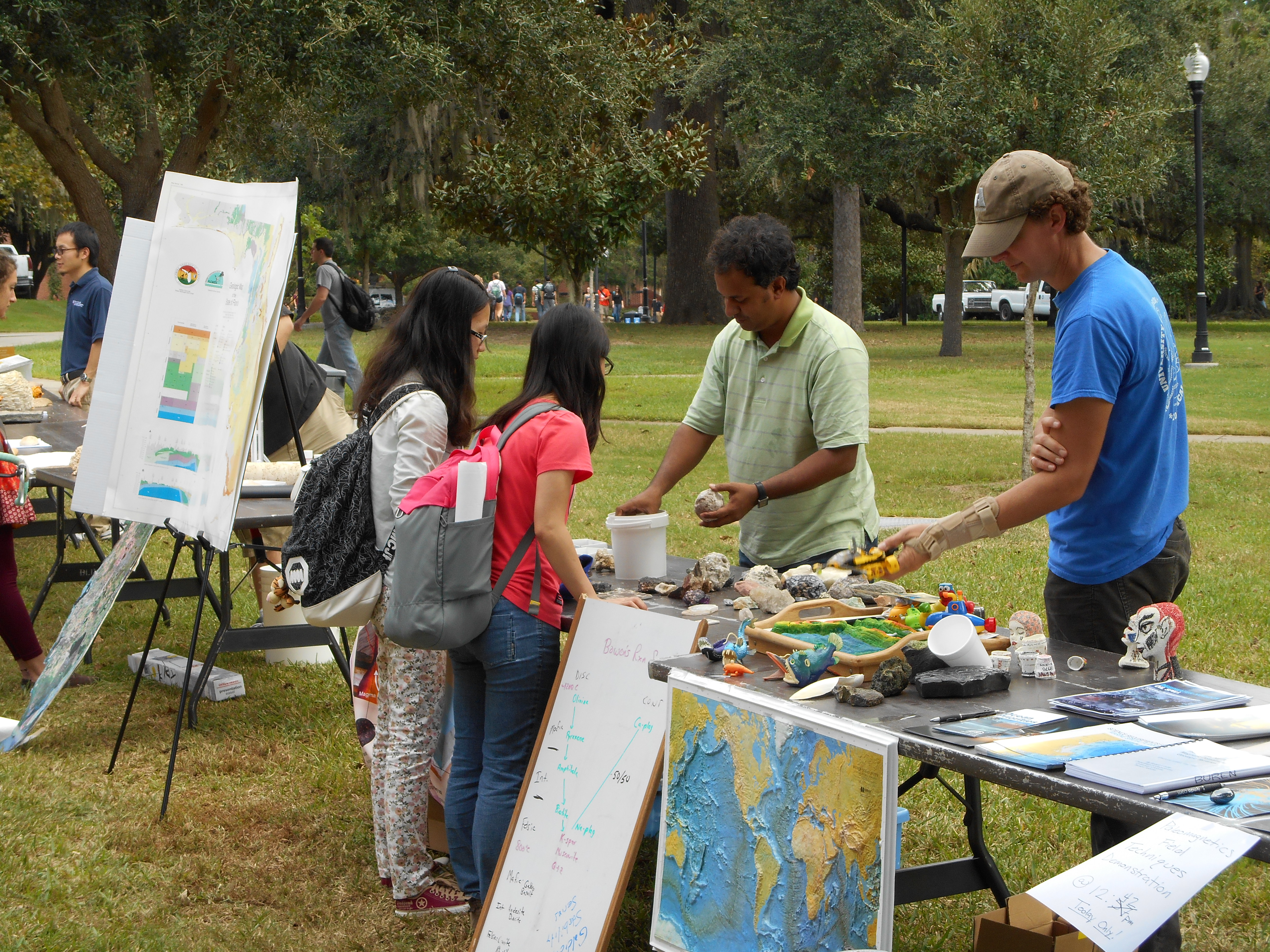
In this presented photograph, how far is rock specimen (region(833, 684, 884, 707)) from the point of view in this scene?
2328 millimetres

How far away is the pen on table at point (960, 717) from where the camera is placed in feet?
7.25

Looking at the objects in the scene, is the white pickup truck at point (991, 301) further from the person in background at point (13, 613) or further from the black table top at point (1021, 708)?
the black table top at point (1021, 708)

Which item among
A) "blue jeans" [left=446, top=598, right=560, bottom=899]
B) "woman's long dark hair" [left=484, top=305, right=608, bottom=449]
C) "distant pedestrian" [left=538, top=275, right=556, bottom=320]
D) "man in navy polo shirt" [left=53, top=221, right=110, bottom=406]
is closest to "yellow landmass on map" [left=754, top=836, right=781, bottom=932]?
"blue jeans" [left=446, top=598, right=560, bottom=899]

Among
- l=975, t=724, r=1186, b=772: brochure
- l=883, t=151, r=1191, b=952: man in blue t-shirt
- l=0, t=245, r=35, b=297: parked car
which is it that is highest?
l=0, t=245, r=35, b=297: parked car

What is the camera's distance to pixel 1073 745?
2031mm

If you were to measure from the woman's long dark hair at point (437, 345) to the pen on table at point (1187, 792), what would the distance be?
2458 mm

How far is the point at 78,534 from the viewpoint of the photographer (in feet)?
29.2

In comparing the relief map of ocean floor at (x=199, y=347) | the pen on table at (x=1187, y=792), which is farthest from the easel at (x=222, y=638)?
the pen on table at (x=1187, y=792)

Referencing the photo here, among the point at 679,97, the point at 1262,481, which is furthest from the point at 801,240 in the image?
the point at 1262,481

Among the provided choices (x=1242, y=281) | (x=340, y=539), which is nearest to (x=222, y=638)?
(x=340, y=539)

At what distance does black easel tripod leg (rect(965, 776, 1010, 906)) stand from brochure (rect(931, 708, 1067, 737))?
1.09 m

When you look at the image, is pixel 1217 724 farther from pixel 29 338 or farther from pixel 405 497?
pixel 29 338

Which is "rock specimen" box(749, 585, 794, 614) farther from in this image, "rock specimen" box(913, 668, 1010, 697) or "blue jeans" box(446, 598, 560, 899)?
"rock specimen" box(913, 668, 1010, 697)

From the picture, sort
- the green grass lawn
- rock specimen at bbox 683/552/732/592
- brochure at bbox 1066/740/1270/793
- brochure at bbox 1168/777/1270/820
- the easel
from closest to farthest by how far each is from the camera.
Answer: brochure at bbox 1168/777/1270/820
brochure at bbox 1066/740/1270/793
rock specimen at bbox 683/552/732/592
the green grass lawn
the easel
